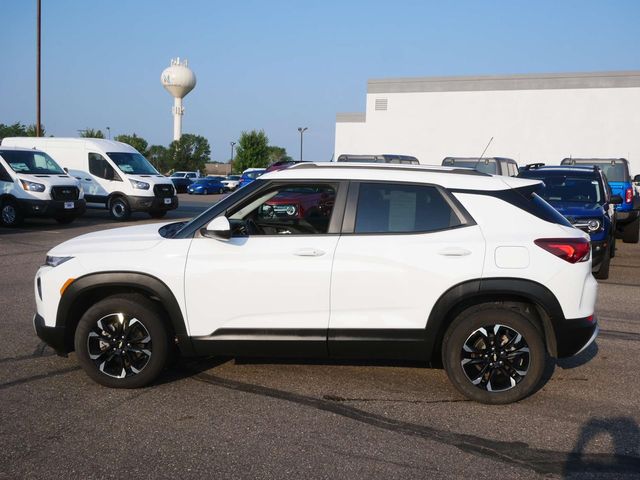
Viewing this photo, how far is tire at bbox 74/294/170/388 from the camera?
5.25 meters

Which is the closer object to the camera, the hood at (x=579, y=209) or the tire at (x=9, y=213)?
the hood at (x=579, y=209)

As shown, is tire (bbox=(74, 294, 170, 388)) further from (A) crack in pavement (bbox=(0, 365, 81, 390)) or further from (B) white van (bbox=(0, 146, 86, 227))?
(B) white van (bbox=(0, 146, 86, 227))

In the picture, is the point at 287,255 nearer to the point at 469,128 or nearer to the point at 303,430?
the point at 303,430

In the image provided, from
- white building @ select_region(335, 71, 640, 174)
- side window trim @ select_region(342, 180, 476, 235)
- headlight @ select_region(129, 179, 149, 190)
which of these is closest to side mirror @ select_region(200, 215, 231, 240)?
side window trim @ select_region(342, 180, 476, 235)

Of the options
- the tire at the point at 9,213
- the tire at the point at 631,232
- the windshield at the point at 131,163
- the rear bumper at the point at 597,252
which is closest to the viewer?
the rear bumper at the point at 597,252

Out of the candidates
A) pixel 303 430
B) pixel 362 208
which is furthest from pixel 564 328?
pixel 303 430

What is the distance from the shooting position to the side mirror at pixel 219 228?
201 inches

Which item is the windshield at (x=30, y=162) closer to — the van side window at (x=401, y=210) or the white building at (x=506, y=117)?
the van side window at (x=401, y=210)

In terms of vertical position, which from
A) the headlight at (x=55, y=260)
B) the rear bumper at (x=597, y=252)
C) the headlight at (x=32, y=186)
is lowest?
the rear bumper at (x=597, y=252)

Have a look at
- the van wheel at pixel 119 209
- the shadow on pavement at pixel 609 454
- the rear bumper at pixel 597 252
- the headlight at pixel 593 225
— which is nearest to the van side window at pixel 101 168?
the van wheel at pixel 119 209

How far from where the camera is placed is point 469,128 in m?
43.2

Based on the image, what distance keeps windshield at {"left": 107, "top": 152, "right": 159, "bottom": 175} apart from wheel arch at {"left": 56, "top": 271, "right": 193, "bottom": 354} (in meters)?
16.3

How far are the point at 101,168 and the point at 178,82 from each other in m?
61.0

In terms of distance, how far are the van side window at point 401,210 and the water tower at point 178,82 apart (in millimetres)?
77465
